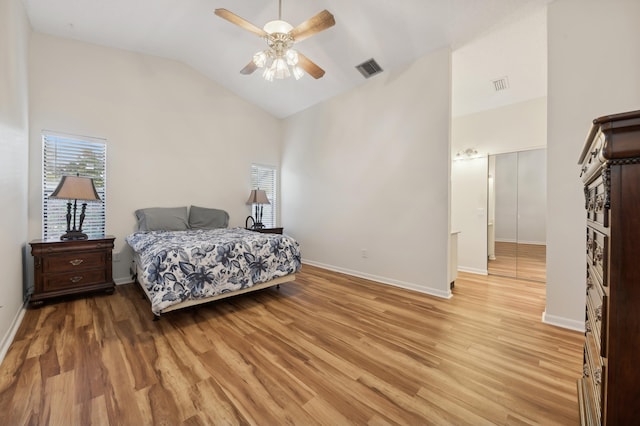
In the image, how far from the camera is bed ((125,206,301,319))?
7.48 ft

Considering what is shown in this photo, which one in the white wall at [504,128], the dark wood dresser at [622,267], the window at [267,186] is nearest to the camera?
the dark wood dresser at [622,267]

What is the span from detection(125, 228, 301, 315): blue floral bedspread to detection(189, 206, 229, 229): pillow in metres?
0.93

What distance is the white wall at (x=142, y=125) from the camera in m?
3.14

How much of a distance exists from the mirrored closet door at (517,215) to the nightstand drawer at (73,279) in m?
5.54

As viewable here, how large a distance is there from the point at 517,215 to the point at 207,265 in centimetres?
453

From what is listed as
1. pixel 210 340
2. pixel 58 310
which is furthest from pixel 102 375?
pixel 58 310

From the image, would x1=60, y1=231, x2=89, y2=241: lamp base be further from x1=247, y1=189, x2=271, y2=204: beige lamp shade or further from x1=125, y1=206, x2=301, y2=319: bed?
x1=247, y1=189, x2=271, y2=204: beige lamp shade

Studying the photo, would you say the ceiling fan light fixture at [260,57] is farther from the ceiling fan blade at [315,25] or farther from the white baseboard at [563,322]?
the white baseboard at [563,322]

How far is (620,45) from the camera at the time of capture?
2090 mm

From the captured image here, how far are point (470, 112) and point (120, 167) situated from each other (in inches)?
218

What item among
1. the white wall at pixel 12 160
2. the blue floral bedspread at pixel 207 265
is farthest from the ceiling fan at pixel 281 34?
the blue floral bedspread at pixel 207 265

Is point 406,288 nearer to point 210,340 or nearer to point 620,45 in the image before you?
point 210,340

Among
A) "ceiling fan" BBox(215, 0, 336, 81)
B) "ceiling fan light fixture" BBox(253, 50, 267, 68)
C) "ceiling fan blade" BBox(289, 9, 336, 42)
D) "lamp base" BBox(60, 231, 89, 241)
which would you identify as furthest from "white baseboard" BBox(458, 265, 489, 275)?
"lamp base" BBox(60, 231, 89, 241)

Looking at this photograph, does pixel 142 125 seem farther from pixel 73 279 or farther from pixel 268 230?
pixel 268 230
